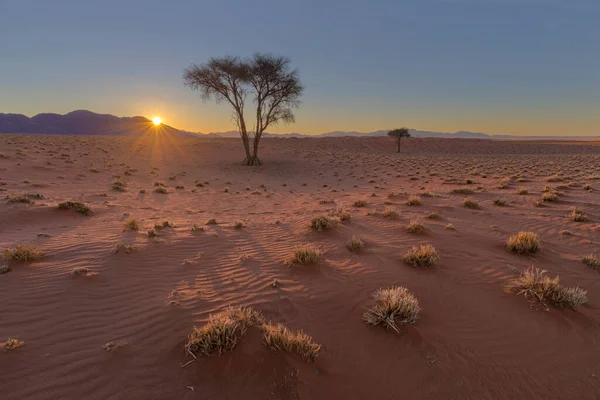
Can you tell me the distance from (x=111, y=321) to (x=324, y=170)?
79.4 ft

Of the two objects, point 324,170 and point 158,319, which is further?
point 324,170

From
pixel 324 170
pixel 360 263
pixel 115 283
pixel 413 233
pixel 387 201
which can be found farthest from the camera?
pixel 324 170

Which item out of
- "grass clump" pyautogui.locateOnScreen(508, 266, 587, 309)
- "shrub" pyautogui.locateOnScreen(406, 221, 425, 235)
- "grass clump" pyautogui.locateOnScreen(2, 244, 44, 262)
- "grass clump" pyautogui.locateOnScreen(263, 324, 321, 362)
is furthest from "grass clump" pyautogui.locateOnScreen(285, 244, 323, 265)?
"grass clump" pyautogui.locateOnScreen(2, 244, 44, 262)

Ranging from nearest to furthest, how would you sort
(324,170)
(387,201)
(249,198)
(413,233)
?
(413,233), (387,201), (249,198), (324,170)

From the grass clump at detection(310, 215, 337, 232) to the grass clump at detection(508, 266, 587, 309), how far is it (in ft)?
13.0

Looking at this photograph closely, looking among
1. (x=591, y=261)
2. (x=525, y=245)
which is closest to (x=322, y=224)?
(x=525, y=245)

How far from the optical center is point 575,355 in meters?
3.17

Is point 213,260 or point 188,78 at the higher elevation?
point 188,78

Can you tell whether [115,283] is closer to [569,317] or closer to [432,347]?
[432,347]

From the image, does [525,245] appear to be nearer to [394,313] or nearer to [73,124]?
[394,313]

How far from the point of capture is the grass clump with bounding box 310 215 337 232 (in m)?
7.22

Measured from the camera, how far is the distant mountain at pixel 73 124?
518 feet

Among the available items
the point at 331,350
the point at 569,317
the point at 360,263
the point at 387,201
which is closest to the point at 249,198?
the point at 387,201

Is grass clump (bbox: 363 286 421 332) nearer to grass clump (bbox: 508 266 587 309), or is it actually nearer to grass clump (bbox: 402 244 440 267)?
Result: grass clump (bbox: 402 244 440 267)
